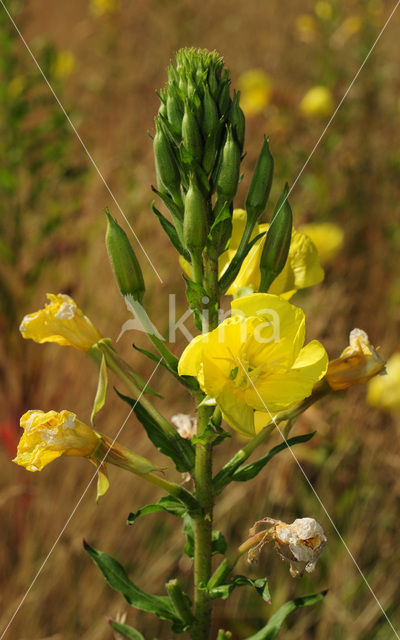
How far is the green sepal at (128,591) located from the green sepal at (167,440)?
26 cm

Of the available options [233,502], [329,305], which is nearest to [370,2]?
[329,305]

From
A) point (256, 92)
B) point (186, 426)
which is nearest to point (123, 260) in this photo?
point (186, 426)

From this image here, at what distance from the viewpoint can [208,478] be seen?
1246 millimetres

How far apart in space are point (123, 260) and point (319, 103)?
313cm

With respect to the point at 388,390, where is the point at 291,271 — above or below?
above

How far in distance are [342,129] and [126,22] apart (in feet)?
9.55

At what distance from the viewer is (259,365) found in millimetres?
1208

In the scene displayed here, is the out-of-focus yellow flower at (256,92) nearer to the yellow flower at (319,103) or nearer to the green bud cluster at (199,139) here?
the yellow flower at (319,103)

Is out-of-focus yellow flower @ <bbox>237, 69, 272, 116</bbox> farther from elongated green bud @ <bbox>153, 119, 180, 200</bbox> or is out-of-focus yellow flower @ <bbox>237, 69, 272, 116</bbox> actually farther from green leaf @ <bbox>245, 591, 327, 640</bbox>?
green leaf @ <bbox>245, 591, 327, 640</bbox>

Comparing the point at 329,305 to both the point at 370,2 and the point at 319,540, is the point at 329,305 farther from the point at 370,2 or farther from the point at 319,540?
the point at 370,2

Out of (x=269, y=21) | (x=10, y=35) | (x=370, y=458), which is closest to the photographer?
(x=370, y=458)

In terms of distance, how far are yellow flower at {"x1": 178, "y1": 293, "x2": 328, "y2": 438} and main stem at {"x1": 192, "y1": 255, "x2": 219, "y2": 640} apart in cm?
10

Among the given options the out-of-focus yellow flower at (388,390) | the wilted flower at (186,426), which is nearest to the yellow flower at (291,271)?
the wilted flower at (186,426)

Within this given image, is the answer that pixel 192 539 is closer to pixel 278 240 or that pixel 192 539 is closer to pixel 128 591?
pixel 128 591
